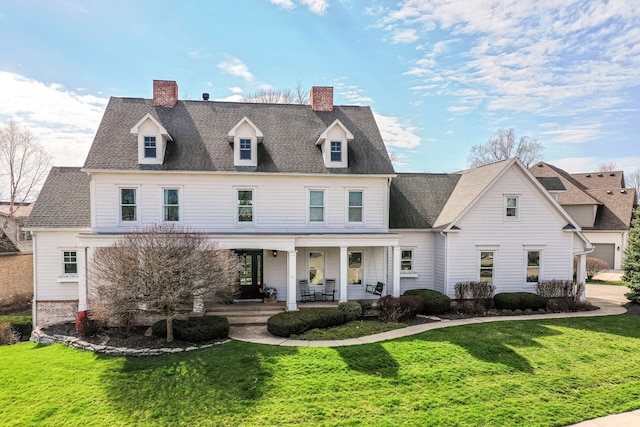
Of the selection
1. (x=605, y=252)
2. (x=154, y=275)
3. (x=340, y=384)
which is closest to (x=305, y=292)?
(x=154, y=275)

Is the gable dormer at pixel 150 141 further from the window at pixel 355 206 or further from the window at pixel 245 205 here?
the window at pixel 355 206

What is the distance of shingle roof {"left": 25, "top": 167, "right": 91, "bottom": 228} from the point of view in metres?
17.4

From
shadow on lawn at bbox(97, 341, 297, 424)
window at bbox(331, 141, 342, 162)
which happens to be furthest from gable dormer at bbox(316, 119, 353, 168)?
shadow on lawn at bbox(97, 341, 297, 424)

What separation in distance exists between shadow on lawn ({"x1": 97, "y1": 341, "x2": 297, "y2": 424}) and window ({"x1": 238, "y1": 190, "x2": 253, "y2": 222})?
284 inches

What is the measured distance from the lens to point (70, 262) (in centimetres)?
1750

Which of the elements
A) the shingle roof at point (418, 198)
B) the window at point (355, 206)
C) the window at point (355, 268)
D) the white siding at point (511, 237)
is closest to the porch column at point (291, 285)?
the window at point (355, 268)

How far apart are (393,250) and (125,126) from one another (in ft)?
49.5

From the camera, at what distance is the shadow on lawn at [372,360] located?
1054cm

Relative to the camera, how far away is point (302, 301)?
18266 millimetres

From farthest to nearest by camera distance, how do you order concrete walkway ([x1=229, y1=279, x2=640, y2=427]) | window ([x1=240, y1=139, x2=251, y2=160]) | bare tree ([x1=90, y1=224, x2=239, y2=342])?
window ([x1=240, y1=139, x2=251, y2=160]) < bare tree ([x1=90, y1=224, x2=239, y2=342]) < concrete walkway ([x1=229, y1=279, x2=640, y2=427])

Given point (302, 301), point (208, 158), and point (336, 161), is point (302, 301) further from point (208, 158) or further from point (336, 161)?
point (208, 158)

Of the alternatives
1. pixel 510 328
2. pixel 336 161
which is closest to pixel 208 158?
pixel 336 161

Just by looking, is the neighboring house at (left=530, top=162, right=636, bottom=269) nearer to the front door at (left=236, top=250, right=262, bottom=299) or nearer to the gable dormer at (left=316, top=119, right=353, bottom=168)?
the gable dormer at (left=316, top=119, right=353, bottom=168)

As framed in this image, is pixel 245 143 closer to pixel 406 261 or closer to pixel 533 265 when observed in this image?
pixel 406 261
